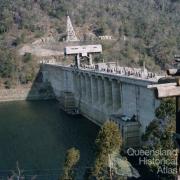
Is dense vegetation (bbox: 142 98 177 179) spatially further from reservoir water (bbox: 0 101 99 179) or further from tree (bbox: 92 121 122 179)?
reservoir water (bbox: 0 101 99 179)

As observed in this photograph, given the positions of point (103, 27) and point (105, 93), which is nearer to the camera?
point (105, 93)

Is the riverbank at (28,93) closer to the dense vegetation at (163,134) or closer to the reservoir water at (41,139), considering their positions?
the reservoir water at (41,139)

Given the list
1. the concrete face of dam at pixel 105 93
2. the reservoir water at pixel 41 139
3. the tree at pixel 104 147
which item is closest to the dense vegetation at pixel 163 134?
the concrete face of dam at pixel 105 93

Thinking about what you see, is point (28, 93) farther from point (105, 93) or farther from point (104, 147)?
point (104, 147)

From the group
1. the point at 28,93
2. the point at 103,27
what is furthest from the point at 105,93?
the point at 103,27

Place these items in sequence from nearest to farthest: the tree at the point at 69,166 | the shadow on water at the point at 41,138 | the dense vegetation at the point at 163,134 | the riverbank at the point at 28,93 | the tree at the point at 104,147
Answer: the tree at the point at 104,147 → the tree at the point at 69,166 → the dense vegetation at the point at 163,134 → the shadow on water at the point at 41,138 → the riverbank at the point at 28,93
